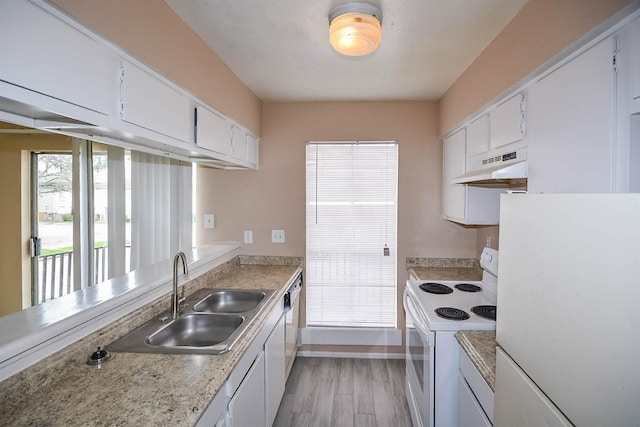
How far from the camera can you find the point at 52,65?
3.05 feet

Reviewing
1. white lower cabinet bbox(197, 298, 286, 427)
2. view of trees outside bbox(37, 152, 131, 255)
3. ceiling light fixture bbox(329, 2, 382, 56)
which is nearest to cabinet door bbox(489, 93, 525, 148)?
ceiling light fixture bbox(329, 2, 382, 56)

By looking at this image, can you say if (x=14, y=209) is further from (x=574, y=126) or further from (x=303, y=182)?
(x=574, y=126)

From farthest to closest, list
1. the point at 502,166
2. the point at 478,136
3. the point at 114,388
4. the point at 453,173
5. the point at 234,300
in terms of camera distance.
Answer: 1. the point at 453,173
2. the point at 234,300
3. the point at 478,136
4. the point at 502,166
5. the point at 114,388

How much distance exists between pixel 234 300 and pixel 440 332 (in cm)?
139

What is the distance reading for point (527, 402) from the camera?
31.6 inches

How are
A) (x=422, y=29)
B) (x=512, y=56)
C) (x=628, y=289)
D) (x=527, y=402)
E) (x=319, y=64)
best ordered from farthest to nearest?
(x=319, y=64)
(x=422, y=29)
(x=512, y=56)
(x=527, y=402)
(x=628, y=289)

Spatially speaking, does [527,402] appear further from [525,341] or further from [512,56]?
[512,56]

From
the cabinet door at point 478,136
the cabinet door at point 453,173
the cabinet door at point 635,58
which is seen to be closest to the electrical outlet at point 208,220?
the cabinet door at point 453,173

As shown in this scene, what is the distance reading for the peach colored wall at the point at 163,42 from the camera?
1.10 metres

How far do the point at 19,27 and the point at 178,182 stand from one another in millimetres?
2158

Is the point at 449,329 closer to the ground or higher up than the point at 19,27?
closer to the ground

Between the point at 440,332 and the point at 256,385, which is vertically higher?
the point at 440,332

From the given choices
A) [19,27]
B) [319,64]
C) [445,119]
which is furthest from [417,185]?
[19,27]

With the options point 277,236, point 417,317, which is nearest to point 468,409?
point 417,317
